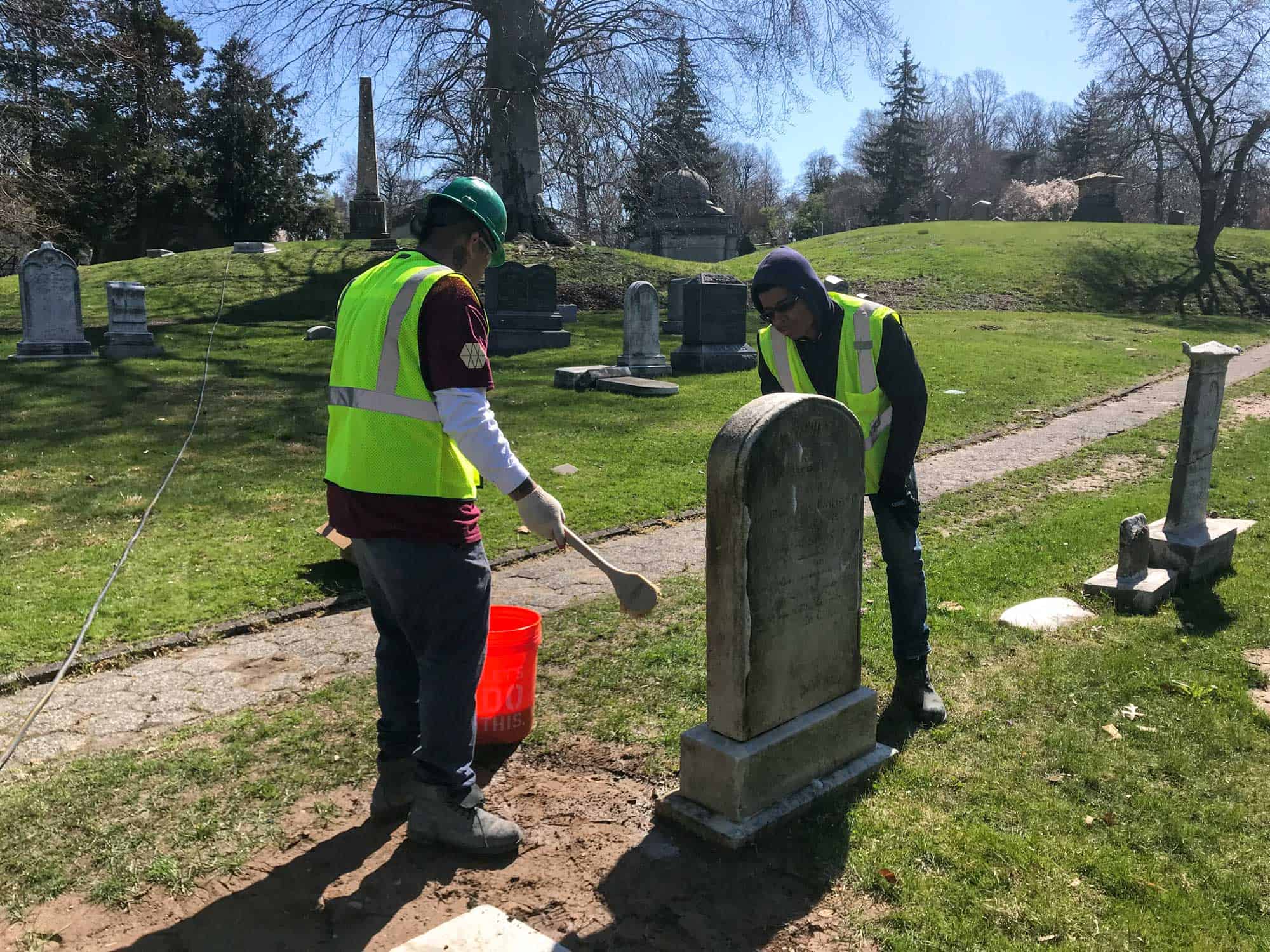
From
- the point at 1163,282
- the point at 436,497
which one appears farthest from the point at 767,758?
the point at 1163,282

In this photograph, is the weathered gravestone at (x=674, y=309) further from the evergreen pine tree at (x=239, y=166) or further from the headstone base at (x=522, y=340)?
the evergreen pine tree at (x=239, y=166)

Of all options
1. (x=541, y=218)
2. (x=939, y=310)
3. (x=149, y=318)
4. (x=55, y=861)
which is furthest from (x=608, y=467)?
(x=939, y=310)

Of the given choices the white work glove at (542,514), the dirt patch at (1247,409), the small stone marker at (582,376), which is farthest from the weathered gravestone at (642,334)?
the white work glove at (542,514)

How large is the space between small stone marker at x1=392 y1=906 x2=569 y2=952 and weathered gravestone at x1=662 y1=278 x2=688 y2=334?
699 inches

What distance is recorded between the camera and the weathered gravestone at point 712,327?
15.4 m

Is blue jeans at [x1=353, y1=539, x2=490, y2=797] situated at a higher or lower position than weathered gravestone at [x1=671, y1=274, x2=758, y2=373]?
lower

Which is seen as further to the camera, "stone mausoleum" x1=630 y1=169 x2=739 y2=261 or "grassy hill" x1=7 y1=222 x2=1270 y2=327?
"stone mausoleum" x1=630 y1=169 x2=739 y2=261

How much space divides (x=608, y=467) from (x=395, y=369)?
6.54 metres

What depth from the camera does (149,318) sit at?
19.6 m

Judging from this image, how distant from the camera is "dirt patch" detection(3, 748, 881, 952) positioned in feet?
8.50

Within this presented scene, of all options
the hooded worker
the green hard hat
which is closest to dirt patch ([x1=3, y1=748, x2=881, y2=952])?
Result: the hooded worker

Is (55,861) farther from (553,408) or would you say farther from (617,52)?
(617,52)

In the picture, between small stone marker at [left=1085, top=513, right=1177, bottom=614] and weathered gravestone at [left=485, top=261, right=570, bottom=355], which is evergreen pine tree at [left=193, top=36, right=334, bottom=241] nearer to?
weathered gravestone at [left=485, top=261, right=570, bottom=355]

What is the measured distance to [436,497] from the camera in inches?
111
